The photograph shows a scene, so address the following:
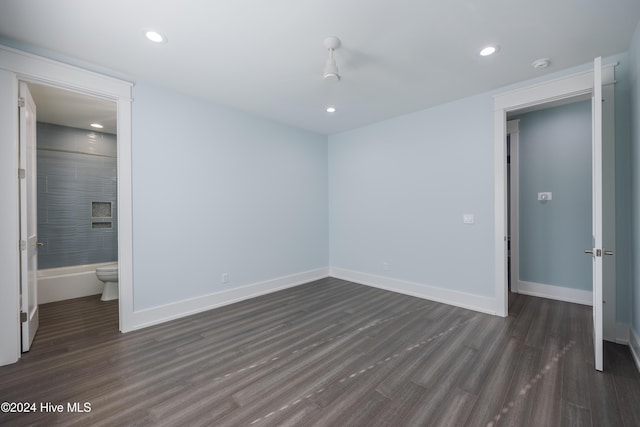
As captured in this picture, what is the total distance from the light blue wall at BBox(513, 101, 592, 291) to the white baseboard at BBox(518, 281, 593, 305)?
0.06 m

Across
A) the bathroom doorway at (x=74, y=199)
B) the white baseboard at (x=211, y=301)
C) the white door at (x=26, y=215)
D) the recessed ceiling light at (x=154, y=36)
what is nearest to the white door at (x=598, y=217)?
the recessed ceiling light at (x=154, y=36)

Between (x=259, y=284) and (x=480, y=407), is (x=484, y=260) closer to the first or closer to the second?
(x=480, y=407)

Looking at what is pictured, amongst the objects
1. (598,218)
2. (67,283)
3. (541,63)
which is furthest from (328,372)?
(67,283)

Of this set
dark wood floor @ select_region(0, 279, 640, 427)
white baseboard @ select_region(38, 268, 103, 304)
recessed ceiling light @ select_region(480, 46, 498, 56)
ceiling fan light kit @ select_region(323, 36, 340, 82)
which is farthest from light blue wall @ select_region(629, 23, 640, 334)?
white baseboard @ select_region(38, 268, 103, 304)

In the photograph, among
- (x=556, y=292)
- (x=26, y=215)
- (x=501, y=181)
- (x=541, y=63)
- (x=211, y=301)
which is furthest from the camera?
(x=556, y=292)

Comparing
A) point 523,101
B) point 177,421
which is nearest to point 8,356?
point 177,421

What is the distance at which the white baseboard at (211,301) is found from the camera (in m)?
3.00

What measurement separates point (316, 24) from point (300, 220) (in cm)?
307

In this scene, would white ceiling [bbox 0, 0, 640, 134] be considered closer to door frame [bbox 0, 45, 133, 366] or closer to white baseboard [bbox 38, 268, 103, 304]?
door frame [bbox 0, 45, 133, 366]

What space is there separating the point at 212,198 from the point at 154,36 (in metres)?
1.83

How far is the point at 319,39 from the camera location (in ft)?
7.29

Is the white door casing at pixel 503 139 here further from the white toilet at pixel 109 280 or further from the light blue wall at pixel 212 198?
the white toilet at pixel 109 280

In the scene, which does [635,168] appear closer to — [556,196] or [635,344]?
[635,344]

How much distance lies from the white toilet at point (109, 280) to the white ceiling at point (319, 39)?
2.61m
